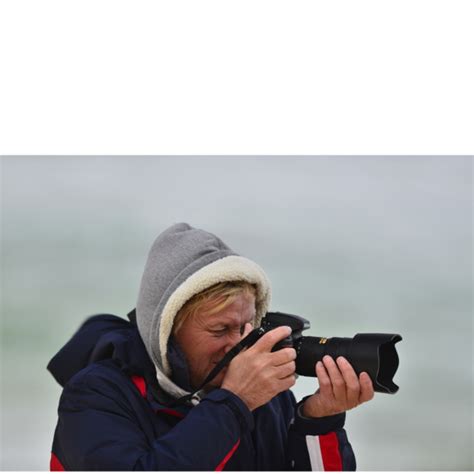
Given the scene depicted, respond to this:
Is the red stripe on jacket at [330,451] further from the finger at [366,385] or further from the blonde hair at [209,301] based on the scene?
the blonde hair at [209,301]

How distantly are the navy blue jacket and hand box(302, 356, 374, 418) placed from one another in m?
0.06

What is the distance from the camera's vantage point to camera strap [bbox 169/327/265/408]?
1.04 meters

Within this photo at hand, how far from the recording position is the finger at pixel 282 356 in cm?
Result: 100

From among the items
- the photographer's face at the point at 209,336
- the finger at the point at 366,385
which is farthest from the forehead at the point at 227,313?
the finger at the point at 366,385

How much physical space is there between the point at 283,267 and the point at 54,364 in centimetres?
60

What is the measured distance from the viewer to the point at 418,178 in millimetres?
1564

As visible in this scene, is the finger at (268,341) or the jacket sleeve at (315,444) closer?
the finger at (268,341)

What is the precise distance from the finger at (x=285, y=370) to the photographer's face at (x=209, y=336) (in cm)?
10

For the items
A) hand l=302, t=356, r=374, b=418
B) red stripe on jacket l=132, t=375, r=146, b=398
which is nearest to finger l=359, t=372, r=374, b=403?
hand l=302, t=356, r=374, b=418

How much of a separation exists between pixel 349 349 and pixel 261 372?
5.3 inches

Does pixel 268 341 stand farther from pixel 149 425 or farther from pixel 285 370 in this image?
pixel 149 425

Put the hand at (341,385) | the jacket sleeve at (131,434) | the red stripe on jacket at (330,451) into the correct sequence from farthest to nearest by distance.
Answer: the red stripe on jacket at (330,451) → the hand at (341,385) → the jacket sleeve at (131,434)

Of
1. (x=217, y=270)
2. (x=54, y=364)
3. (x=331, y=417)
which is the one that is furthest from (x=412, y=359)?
(x=54, y=364)

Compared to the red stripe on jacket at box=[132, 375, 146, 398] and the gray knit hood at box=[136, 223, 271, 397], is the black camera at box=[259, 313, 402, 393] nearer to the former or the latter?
the gray knit hood at box=[136, 223, 271, 397]
